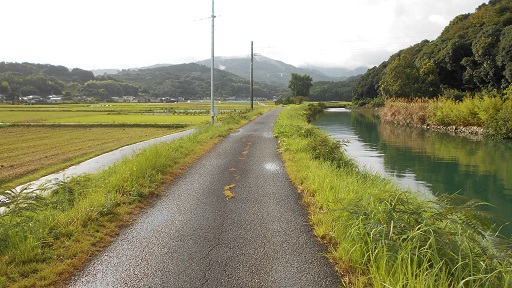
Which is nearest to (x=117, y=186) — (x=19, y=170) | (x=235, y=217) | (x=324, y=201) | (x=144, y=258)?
(x=235, y=217)

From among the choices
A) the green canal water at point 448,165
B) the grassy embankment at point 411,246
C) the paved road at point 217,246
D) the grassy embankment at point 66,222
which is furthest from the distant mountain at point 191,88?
the grassy embankment at point 411,246

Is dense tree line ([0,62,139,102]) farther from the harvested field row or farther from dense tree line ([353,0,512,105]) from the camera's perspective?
dense tree line ([353,0,512,105])

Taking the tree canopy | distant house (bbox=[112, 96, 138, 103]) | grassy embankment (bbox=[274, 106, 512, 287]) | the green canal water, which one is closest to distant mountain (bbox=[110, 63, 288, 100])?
distant house (bbox=[112, 96, 138, 103])

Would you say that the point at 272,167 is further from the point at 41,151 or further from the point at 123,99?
the point at 123,99

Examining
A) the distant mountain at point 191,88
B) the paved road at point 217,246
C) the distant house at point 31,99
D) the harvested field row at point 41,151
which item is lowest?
the harvested field row at point 41,151

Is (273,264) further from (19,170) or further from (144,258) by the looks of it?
(19,170)

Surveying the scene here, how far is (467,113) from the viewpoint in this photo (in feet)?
98.0

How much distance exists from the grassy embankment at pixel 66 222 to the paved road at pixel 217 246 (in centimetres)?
29

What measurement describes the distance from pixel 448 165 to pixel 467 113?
16.3 m

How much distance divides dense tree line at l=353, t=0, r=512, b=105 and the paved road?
129ft

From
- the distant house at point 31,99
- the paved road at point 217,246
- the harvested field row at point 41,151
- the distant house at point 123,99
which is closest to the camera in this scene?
the paved road at point 217,246

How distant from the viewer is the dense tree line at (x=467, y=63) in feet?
131

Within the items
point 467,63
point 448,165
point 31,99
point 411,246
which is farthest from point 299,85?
point 411,246

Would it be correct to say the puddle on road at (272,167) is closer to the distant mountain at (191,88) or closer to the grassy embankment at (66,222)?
the grassy embankment at (66,222)
